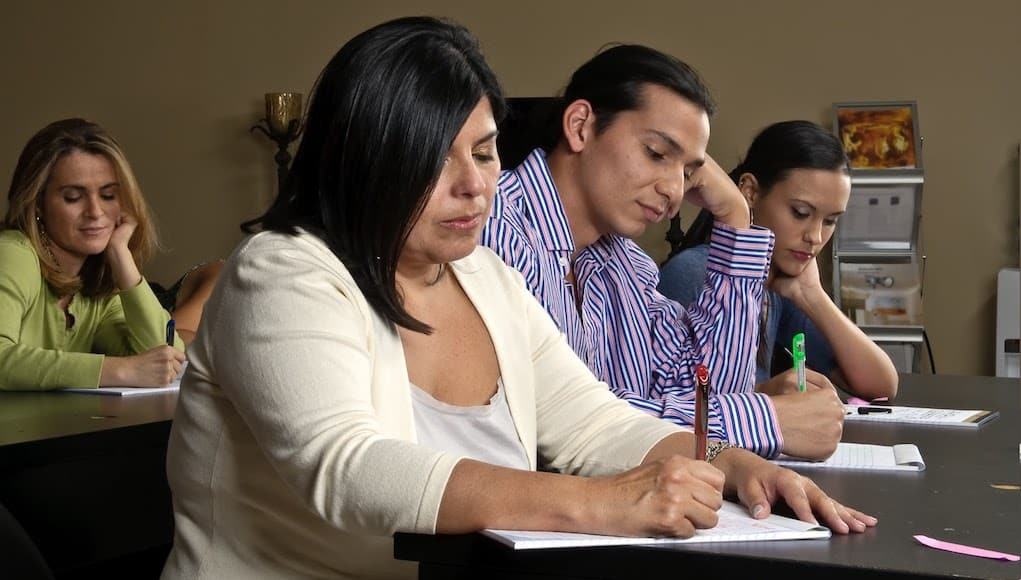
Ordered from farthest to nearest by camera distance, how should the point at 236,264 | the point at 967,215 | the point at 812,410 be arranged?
the point at 967,215, the point at 812,410, the point at 236,264

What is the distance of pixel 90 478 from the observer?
6.93 feet

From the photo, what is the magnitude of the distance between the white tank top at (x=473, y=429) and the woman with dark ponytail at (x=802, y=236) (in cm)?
150

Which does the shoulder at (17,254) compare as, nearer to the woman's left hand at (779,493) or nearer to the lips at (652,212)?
the lips at (652,212)

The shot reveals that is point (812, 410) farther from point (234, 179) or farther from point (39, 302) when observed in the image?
point (234, 179)

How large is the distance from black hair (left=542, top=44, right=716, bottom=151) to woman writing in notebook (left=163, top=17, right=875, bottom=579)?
794 mm

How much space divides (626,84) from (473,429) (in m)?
1.00

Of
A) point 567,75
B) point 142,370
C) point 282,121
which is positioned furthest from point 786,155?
point 282,121

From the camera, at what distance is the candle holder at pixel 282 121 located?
5695 mm

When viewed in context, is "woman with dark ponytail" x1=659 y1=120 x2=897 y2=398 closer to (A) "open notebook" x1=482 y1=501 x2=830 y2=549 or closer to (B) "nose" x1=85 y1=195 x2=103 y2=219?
(B) "nose" x1=85 y1=195 x2=103 y2=219

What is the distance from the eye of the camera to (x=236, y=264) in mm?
1228

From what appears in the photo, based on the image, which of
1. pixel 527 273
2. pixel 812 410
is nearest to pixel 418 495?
pixel 812 410

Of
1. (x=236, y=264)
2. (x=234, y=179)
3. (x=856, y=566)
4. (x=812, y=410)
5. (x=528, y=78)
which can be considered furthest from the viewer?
(x=234, y=179)

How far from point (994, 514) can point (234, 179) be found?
5.19 m

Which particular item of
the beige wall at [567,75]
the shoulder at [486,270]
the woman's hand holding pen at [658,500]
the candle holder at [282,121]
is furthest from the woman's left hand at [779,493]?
the candle holder at [282,121]
